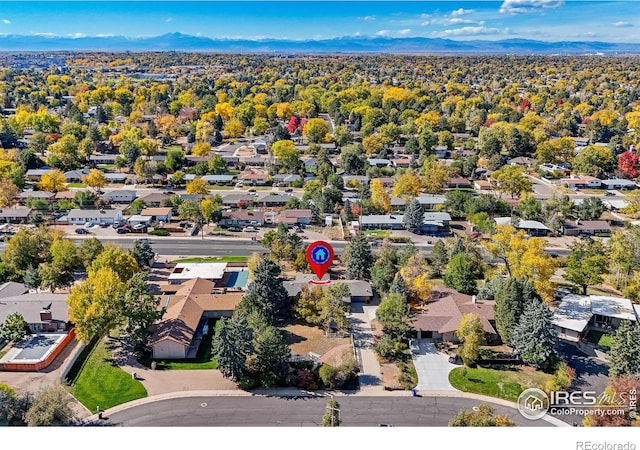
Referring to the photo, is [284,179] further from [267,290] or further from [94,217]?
[267,290]

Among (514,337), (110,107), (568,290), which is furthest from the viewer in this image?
(110,107)

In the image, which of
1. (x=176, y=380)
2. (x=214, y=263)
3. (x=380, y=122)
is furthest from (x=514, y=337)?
(x=380, y=122)

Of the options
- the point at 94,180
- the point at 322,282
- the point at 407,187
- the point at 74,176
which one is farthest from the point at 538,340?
the point at 74,176

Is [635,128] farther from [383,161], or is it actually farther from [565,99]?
[383,161]

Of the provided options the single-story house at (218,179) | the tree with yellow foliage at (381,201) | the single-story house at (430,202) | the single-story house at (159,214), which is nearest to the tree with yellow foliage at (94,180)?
the single-story house at (159,214)

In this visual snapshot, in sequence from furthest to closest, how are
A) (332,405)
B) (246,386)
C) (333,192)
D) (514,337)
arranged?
1. (333,192)
2. (514,337)
3. (246,386)
4. (332,405)

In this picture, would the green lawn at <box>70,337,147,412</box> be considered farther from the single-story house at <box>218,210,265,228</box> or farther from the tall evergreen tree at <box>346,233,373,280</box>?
the single-story house at <box>218,210,265,228</box>
